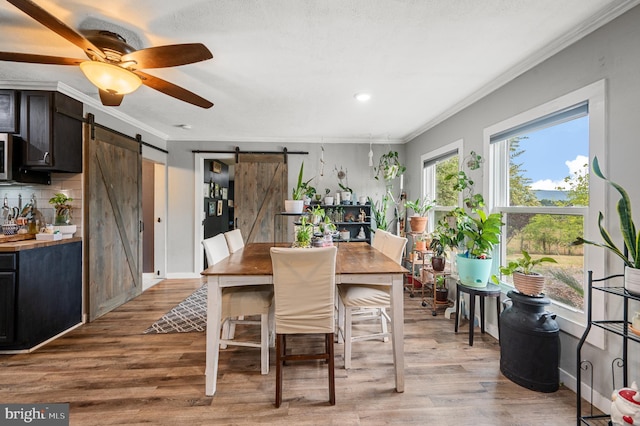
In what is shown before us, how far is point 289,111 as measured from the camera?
351 centimetres

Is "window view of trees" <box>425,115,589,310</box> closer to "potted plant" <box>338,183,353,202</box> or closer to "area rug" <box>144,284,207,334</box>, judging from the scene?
"potted plant" <box>338,183,353,202</box>

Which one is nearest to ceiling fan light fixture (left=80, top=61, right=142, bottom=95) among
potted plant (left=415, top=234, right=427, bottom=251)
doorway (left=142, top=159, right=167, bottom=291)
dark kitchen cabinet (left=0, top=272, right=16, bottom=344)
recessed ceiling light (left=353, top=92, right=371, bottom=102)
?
dark kitchen cabinet (left=0, top=272, right=16, bottom=344)

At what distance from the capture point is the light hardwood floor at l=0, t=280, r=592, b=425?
1.72 m

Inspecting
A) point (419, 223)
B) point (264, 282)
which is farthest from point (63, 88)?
point (419, 223)

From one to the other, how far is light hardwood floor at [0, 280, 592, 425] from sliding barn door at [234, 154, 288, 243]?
93.0 inches

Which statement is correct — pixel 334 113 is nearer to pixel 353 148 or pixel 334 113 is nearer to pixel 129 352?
pixel 353 148

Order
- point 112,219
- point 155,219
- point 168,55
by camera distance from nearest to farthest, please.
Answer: point 168,55 → point 112,219 → point 155,219

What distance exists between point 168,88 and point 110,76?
40 cm

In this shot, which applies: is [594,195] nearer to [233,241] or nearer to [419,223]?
[419,223]

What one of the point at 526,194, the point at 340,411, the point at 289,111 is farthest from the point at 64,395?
the point at 526,194

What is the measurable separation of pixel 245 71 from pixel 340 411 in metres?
2.68

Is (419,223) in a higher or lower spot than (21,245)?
higher

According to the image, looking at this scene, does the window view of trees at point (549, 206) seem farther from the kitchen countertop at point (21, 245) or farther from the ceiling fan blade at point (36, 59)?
the kitchen countertop at point (21, 245)

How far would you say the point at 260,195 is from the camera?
4902 mm
